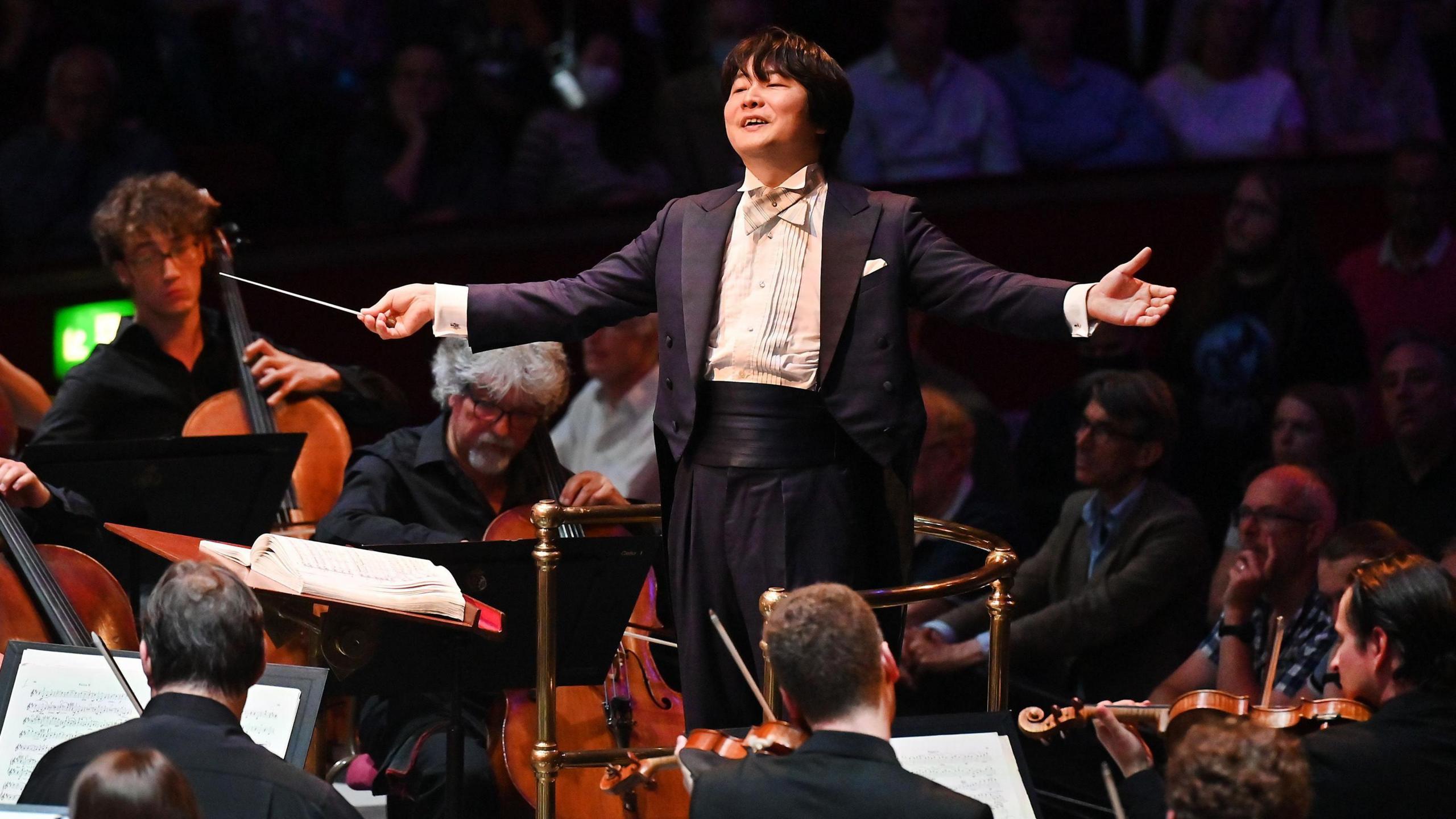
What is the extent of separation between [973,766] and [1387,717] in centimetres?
70

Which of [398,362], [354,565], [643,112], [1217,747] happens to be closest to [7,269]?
[398,362]

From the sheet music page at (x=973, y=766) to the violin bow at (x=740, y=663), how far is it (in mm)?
236

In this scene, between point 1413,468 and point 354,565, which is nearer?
point 354,565

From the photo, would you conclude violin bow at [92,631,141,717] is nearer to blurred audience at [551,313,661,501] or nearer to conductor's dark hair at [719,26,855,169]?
conductor's dark hair at [719,26,855,169]

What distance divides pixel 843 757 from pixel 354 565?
109 centimetres

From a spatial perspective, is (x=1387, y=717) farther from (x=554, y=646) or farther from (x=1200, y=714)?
(x=554, y=646)

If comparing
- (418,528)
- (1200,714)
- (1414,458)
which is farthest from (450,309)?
(1414,458)

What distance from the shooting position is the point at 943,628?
5.34 meters

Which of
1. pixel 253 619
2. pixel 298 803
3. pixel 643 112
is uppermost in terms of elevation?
pixel 643 112

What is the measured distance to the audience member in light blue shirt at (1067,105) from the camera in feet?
23.7

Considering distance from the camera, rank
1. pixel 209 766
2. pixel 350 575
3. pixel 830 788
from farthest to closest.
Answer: pixel 350 575 < pixel 209 766 < pixel 830 788

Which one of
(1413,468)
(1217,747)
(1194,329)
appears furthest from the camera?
(1194,329)

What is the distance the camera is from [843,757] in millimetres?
2859

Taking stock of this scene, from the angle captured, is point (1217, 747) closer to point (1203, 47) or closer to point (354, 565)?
point (354, 565)
